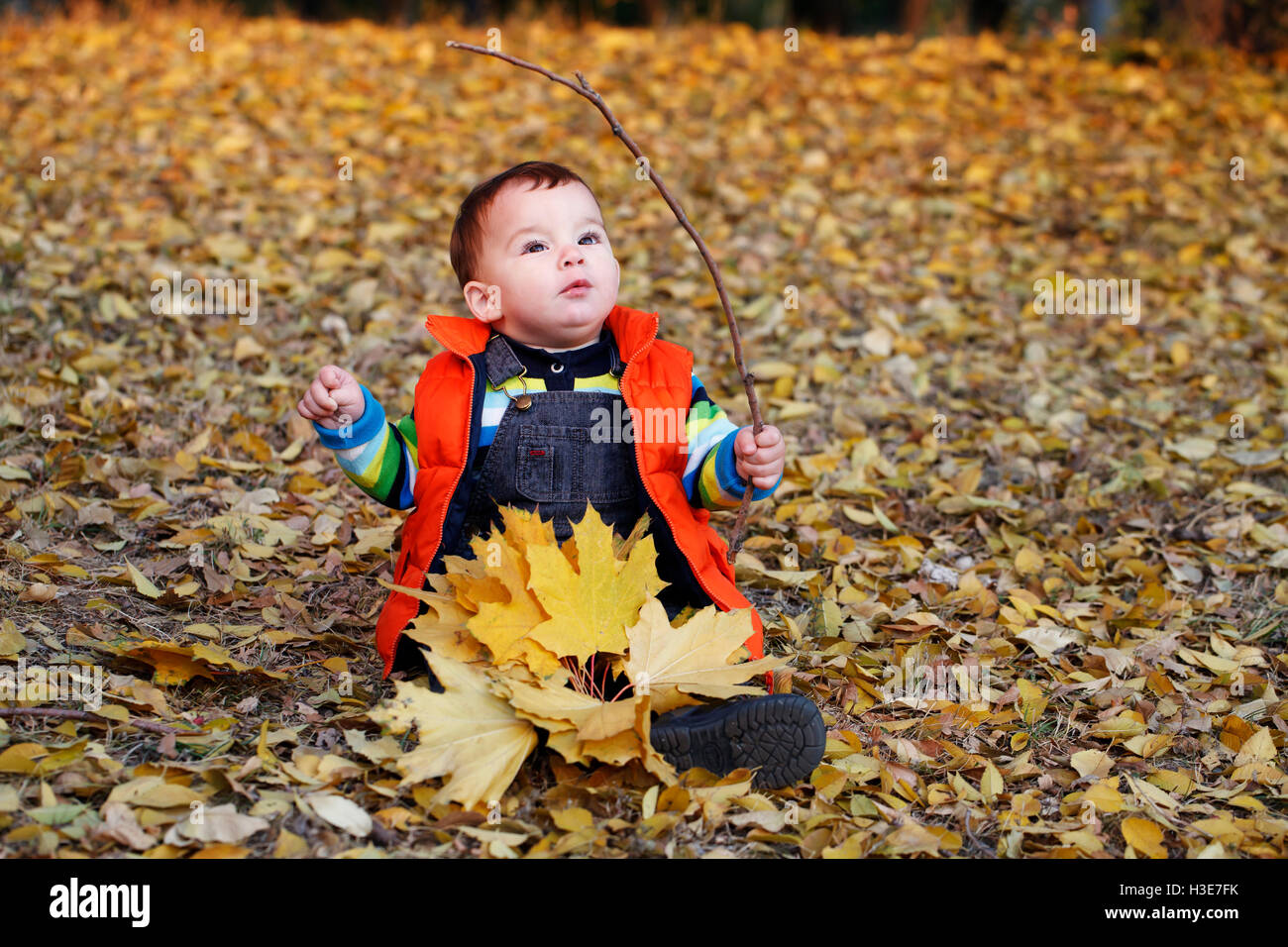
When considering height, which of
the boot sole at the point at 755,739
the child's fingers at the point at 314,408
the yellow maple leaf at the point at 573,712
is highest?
the child's fingers at the point at 314,408

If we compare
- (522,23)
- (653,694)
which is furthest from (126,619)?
(522,23)

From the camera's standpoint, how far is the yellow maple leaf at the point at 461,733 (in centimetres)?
176

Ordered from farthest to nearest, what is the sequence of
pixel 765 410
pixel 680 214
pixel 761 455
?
pixel 765 410
pixel 761 455
pixel 680 214

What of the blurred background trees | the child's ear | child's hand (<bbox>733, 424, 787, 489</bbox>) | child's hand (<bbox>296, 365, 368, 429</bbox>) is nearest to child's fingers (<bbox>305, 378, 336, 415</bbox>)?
child's hand (<bbox>296, 365, 368, 429</bbox>)

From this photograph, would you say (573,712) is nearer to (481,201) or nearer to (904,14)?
(481,201)

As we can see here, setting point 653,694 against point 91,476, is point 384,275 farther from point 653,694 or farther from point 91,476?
point 653,694

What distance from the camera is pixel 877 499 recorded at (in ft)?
10.8

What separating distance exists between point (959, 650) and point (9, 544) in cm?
208

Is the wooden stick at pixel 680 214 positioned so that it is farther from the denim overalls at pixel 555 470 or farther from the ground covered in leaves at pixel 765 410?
the ground covered in leaves at pixel 765 410

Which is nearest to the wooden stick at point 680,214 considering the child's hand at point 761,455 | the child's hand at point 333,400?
the child's hand at point 761,455

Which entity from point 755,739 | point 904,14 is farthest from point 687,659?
point 904,14

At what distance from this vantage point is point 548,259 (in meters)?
2.13

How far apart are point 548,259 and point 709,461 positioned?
0.48 metres

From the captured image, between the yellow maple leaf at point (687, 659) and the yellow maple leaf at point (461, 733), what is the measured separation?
212 mm
